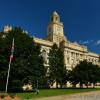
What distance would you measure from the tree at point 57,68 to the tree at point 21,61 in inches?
891

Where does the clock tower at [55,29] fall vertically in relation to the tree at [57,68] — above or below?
above

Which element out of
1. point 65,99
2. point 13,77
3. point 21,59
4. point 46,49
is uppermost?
point 46,49

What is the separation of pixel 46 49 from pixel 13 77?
2178 inches

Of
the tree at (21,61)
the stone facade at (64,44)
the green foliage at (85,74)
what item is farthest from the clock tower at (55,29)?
the tree at (21,61)

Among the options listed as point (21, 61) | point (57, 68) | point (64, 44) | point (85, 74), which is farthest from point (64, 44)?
point (21, 61)

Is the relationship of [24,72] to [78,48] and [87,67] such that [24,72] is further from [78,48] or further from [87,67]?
[78,48]

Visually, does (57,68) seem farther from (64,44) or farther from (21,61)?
(21,61)

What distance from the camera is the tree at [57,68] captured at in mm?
77562

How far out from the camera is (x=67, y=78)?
8488cm

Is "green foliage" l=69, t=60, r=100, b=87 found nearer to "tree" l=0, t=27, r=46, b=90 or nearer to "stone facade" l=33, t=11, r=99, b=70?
"stone facade" l=33, t=11, r=99, b=70

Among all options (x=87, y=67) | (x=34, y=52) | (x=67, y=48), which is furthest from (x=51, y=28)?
(x=34, y=52)

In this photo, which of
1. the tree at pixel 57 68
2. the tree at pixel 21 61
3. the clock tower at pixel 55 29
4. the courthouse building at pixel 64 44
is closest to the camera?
the tree at pixel 21 61

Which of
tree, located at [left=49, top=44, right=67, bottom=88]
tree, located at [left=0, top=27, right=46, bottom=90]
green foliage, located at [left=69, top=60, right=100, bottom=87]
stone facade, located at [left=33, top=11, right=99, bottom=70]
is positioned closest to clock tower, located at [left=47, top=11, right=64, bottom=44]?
stone facade, located at [left=33, top=11, right=99, bottom=70]

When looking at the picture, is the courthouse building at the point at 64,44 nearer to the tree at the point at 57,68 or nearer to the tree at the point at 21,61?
the tree at the point at 57,68
